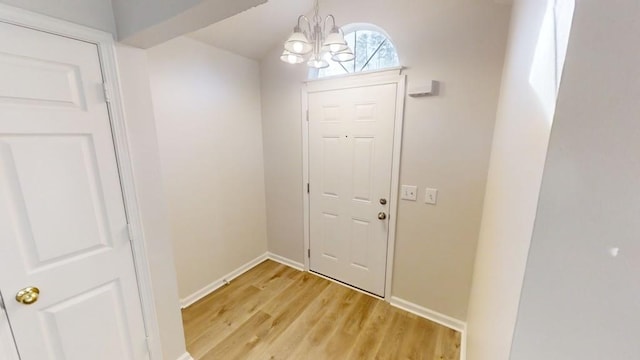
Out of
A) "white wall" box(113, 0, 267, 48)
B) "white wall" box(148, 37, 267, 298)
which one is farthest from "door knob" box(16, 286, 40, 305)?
"white wall" box(113, 0, 267, 48)

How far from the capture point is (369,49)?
2.22 m

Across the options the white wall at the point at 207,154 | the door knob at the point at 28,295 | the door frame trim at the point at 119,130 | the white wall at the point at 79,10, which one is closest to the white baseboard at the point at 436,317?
the white wall at the point at 207,154

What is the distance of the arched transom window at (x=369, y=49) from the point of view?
83.4 inches

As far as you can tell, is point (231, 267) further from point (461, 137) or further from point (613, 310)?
point (613, 310)

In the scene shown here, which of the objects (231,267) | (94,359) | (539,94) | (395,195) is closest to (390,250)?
(395,195)

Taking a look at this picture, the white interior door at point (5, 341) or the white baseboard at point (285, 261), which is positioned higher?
the white interior door at point (5, 341)

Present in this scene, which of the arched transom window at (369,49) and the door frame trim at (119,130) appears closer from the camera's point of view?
the door frame trim at (119,130)

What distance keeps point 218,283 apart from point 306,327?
1.10m

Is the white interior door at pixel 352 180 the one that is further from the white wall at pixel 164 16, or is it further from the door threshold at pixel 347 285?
the white wall at pixel 164 16

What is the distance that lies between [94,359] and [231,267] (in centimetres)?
146

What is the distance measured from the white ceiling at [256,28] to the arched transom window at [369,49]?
1.62 feet

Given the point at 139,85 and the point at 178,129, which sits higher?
the point at 139,85

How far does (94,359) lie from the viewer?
1.29 metres

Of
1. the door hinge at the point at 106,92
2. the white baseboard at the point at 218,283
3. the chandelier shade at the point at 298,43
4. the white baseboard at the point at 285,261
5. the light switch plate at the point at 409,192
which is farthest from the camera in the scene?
the white baseboard at the point at 285,261
